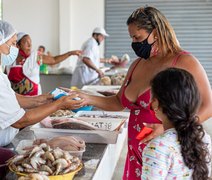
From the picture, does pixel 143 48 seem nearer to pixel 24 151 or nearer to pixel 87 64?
pixel 24 151

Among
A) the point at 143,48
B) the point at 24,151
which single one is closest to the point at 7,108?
the point at 24,151

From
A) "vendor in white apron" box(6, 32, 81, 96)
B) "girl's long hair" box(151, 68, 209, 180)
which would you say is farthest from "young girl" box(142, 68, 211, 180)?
"vendor in white apron" box(6, 32, 81, 96)

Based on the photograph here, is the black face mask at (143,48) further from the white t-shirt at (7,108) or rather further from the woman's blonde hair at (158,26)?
the white t-shirt at (7,108)

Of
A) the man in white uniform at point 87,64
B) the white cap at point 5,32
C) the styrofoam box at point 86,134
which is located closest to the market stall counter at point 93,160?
the styrofoam box at point 86,134

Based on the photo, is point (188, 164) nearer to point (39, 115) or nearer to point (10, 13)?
point (39, 115)

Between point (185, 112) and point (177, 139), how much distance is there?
0.09m

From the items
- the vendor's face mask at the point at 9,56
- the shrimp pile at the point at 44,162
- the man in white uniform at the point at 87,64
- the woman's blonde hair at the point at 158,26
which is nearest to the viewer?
the shrimp pile at the point at 44,162

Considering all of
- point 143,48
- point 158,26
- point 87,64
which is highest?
point 158,26

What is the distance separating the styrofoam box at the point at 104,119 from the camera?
6.42ft

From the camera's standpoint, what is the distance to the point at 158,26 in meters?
1.60

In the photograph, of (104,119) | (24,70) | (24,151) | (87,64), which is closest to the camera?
(24,151)

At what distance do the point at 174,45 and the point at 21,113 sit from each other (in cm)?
75

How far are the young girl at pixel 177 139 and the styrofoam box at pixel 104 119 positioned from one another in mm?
824

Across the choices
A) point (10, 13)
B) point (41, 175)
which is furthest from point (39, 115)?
point (10, 13)
